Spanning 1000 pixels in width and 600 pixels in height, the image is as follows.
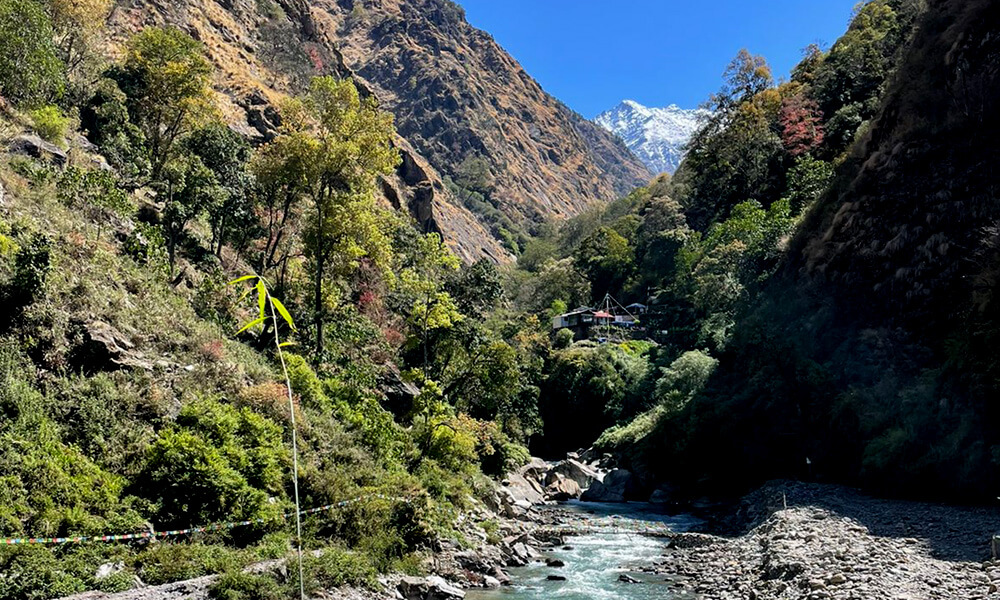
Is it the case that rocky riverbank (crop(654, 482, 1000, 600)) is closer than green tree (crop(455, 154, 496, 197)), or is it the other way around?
rocky riverbank (crop(654, 482, 1000, 600))

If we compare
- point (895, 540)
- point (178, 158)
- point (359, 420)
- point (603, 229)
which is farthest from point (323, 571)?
point (603, 229)

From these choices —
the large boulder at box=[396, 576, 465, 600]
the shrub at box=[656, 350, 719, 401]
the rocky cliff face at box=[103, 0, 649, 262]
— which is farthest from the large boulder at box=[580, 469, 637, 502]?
the rocky cliff face at box=[103, 0, 649, 262]

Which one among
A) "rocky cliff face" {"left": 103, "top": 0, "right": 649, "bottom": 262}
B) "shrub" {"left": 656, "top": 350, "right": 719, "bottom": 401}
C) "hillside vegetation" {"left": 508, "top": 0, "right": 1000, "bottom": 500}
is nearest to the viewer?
"hillside vegetation" {"left": 508, "top": 0, "right": 1000, "bottom": 500}

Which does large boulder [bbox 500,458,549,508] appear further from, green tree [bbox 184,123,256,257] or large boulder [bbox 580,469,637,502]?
green tree [bbox 184,123,256,257]

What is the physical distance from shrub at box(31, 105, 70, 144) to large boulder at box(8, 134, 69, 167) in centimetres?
97

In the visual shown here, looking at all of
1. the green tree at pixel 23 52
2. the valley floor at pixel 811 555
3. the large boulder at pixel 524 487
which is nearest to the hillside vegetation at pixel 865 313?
the valley floor at pixel 811 555

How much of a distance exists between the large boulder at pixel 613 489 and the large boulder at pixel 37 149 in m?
32.1

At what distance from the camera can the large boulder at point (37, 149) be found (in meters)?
22.7

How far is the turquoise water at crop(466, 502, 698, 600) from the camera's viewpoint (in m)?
17.7

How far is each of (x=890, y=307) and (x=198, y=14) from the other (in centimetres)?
6692

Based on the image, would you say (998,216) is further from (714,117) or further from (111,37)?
(111,37)

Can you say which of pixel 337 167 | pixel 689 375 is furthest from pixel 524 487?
pixel 337 167

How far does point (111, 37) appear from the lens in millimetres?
49000

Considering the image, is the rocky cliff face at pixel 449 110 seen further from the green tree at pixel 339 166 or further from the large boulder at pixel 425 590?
the large boulder at pixel 425 590
